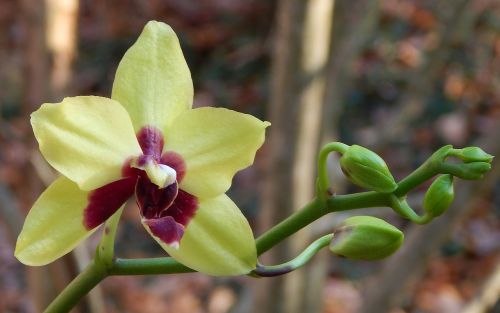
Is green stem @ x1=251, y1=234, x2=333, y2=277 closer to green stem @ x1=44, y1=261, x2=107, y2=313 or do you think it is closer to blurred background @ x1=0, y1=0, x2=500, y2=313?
green stem @ x1=44, y1=261, x2=107, y2=313

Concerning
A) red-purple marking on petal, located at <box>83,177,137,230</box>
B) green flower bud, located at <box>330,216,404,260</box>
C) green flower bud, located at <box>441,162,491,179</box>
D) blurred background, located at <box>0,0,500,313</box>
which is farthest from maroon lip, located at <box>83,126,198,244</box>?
blurred background, located at <box>0,0,500,313</box>

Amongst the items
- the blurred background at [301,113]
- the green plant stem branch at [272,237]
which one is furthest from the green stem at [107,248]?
the blurred background at [301,113]

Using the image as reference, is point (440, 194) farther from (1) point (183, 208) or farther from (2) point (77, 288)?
(2) point (77, 288)

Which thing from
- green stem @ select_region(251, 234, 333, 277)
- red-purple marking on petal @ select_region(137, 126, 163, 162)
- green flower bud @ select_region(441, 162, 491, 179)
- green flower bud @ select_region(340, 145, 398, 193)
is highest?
green flower bud @ select_region(441, 162, 491, 179)

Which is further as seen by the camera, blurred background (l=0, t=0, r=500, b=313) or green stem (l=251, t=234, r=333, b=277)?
blurred background (l=0, t=0, r=500, b=313)

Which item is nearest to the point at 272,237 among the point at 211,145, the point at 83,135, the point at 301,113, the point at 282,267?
the point at 282,267

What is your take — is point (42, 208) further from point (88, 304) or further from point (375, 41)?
point (375, 41)

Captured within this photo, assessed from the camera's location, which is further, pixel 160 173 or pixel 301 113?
pixel 301 113

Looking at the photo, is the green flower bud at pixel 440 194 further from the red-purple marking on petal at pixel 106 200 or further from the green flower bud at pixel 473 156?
the red-purple marking on petal at pixel 106 200
